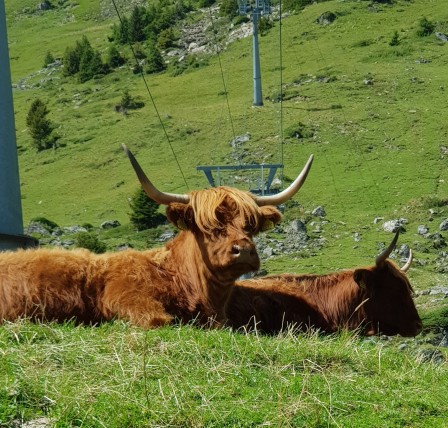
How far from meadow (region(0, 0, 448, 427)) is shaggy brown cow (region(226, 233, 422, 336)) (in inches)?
26.9

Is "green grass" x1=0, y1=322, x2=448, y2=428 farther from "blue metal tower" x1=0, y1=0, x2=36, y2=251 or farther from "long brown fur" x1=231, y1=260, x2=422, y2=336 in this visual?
"blue metal tower" x1=0, y1=0, x2=36, y2=251

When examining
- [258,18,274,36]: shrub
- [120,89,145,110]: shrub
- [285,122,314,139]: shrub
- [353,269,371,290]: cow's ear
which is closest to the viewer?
[353,269,371,290]: cow's ear

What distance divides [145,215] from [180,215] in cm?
4989

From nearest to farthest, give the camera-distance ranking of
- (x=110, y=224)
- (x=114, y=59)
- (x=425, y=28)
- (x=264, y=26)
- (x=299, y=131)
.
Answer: (x=110, y=224) → (x=299, y=131) → (x=425, y=28) → (x=264, y=26) → (x=114, y=59)

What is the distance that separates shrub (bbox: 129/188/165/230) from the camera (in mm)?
60375

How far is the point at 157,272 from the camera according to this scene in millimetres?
10977

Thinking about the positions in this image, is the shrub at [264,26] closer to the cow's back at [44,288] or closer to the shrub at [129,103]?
the shrub at [129,103]

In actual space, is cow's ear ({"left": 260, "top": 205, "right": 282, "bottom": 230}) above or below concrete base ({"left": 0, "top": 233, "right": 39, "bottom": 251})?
above

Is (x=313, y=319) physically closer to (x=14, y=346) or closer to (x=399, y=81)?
(x=14, y=346)

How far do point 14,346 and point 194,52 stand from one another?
4374 inches

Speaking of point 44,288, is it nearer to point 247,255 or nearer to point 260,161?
point 247,255

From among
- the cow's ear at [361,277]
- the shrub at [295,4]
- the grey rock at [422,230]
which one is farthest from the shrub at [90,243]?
the shrub at [295,4]

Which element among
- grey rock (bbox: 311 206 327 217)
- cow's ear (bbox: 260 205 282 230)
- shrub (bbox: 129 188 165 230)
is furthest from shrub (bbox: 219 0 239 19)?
cow's ear (bbox: 260 205 282 230)

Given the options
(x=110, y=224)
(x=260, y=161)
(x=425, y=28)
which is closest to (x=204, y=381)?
(x=110, y=224)
